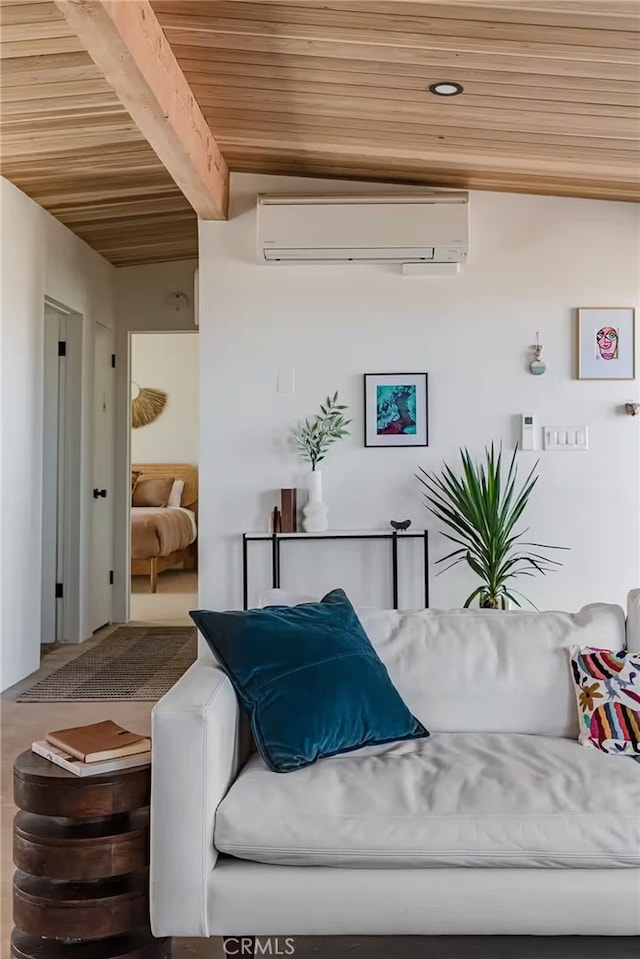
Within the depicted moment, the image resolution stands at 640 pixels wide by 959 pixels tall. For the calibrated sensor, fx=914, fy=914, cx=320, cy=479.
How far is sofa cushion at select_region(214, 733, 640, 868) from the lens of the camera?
1.92m

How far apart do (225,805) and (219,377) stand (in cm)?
310

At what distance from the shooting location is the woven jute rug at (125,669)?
15.3 ft

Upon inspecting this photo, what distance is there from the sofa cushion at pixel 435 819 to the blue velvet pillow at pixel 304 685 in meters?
0.11

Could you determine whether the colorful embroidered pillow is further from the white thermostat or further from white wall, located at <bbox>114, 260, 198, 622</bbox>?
white wall, located at <bbox>114, 260, 198, 622</bbox>

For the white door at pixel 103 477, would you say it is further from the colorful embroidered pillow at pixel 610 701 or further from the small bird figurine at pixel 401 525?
the colorful embroidered pillow at pixel 610 701

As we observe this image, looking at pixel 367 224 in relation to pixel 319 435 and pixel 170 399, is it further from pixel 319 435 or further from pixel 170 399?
pixel 170 399

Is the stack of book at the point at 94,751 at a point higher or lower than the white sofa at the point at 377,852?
higher

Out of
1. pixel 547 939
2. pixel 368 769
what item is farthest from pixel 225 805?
pixel 547 939

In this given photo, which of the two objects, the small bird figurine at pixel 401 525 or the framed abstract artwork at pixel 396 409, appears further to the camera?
the framed abstract artwork at pixel 396 409

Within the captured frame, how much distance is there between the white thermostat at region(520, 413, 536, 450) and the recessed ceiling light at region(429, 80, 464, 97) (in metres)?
1.81

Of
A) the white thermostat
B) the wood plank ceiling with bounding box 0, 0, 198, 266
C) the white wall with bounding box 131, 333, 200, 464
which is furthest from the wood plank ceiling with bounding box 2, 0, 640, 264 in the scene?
the white wall with bounding box 131, 333, 200, 464

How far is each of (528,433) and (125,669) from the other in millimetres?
2639

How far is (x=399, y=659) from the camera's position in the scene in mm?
2502

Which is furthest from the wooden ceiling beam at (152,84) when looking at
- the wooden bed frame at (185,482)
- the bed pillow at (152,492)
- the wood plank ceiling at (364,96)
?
the wooden bed frame at (185,482)
